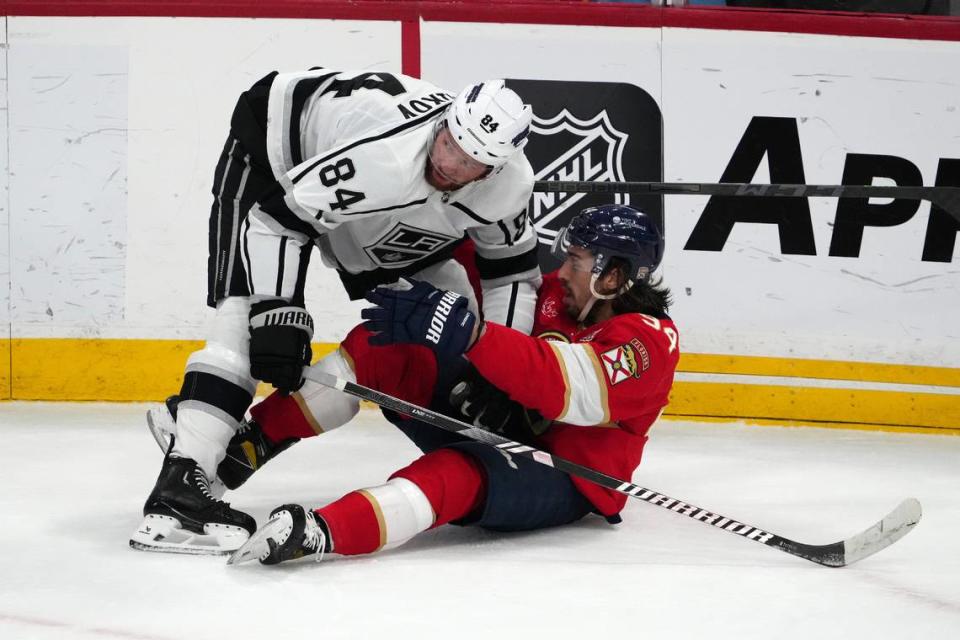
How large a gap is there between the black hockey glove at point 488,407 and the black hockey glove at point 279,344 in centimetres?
34

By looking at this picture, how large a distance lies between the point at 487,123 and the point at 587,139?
1.80 metres

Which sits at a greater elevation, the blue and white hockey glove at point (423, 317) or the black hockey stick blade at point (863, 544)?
the blue and white hockey glove at point (423, 317)

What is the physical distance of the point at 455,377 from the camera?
2.52 metres

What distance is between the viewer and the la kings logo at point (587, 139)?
13.0ft

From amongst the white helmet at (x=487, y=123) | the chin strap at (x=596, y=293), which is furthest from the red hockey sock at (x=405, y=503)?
the white helmet at (x=487, y=123)

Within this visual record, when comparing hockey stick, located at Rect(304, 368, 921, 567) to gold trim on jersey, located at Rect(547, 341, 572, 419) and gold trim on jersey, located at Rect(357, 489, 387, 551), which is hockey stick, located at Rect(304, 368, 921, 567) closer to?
gold trim on jersey, located at Rect(547, 341, 572, 419)

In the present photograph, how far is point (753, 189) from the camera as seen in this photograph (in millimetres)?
3387

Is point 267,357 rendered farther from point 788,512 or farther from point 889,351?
point 889,351

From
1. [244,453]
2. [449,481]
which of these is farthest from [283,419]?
[449,481]

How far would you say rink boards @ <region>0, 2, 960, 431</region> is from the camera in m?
3.95

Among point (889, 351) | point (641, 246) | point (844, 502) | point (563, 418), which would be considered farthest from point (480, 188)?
point (889, 351)

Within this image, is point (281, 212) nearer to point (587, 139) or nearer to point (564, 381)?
point (564, 381)

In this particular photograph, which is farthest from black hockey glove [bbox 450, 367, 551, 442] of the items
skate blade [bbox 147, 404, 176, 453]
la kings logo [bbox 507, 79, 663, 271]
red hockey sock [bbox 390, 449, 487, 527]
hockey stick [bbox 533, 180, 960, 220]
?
la kings logo [bbox 507, 79, 663, 271]

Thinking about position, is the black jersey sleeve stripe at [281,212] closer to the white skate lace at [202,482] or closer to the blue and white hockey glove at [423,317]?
the blue and white hockey glove at [423,317]
